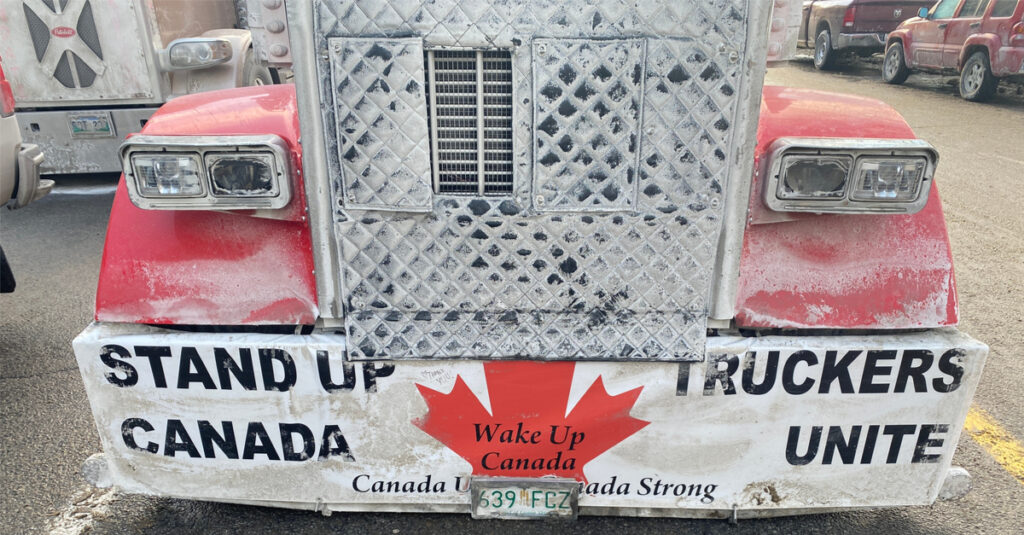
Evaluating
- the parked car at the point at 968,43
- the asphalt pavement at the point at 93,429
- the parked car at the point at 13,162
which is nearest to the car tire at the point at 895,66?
the parked car at the point at 968,43

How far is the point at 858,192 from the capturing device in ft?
5.72

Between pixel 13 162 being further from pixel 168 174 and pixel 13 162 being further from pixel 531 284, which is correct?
pixel 531 284

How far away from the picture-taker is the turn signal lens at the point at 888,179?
1716 mm

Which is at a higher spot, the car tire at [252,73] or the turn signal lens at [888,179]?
the turn signal lens at [888,179]

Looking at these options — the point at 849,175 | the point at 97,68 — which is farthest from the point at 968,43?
the point at 97,68

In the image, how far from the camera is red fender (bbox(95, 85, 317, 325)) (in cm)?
192

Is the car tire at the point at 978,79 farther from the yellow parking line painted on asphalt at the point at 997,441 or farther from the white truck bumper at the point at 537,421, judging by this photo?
the white truck bumper at the point at 537,421

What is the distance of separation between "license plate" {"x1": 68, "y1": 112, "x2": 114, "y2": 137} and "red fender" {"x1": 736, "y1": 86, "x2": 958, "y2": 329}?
5620mm

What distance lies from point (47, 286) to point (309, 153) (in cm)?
354

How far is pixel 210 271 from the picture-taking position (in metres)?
1.93

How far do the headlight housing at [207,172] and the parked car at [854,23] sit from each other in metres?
16.0

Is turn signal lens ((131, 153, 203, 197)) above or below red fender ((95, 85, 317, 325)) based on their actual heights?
above

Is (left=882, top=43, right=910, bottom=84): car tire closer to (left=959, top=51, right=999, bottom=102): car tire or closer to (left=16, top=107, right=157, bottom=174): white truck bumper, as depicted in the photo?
(left=959, top=51, right=999, bottom=102): car tire

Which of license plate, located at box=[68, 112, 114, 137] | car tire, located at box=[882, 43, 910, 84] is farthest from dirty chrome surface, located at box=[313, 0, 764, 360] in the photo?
car tire, located at box=[882, 43, 910, 84]
